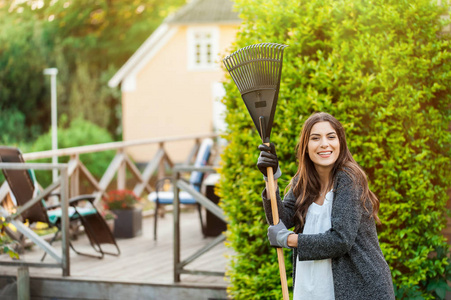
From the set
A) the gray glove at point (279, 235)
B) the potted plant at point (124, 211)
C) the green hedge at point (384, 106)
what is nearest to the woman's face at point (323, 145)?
the gray glove at point (279, 235)

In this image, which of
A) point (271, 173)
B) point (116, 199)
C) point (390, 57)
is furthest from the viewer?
point (116, 199)

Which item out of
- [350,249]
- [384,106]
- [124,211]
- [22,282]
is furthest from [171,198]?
[350,249]

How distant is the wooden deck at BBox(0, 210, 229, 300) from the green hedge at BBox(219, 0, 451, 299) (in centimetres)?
114

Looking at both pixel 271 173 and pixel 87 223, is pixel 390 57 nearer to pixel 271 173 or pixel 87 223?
pixel 271 173

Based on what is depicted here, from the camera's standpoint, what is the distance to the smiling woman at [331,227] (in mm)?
2594

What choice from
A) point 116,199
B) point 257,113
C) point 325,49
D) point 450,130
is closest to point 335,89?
point 325,49

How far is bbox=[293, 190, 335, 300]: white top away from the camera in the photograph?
265 cm

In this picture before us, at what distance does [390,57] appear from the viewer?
12.4 ft

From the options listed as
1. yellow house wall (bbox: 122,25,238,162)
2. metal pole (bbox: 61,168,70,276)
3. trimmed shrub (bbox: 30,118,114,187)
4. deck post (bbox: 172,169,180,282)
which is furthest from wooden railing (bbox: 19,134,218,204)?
yellow house wall (bbox: 122,25,238,162)

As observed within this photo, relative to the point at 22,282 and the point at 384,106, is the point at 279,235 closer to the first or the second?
the point at 384,106

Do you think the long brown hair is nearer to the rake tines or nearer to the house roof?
the rake tines

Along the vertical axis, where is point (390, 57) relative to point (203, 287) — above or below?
above

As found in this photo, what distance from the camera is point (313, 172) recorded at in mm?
2850

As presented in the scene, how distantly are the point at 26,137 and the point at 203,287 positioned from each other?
2242 cm
